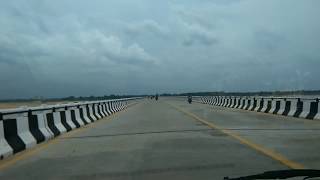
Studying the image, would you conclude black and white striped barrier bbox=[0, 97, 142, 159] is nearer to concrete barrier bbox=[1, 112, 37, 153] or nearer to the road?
concrete barrier bbox=[1, 112, 37, 153]

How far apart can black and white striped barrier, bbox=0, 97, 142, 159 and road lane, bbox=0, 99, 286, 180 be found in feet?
2.19

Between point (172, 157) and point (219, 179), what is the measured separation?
334cm

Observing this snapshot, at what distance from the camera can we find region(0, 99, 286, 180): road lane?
1032 centimetres

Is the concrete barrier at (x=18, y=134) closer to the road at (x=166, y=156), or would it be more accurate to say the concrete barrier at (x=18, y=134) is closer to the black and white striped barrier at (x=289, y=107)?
the road at (x=166, y=156)

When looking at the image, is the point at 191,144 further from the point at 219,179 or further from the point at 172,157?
the point at 219,179

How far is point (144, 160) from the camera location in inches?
476

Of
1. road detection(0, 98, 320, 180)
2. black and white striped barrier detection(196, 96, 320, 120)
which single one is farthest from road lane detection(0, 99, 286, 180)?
black and white striped barrier detection(196, 96, 320, 120)

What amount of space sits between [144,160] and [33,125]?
6.19 m

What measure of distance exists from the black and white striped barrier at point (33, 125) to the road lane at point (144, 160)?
2.19 feet

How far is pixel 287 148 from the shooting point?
550 inches

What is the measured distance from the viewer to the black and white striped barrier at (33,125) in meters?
14.5

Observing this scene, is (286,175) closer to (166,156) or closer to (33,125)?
(166,156)

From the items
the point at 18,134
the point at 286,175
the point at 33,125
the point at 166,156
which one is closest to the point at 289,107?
the point at 33,125

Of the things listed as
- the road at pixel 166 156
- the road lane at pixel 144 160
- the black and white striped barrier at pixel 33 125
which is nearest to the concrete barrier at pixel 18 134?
the black and white striped barrier at pixel 33 125
